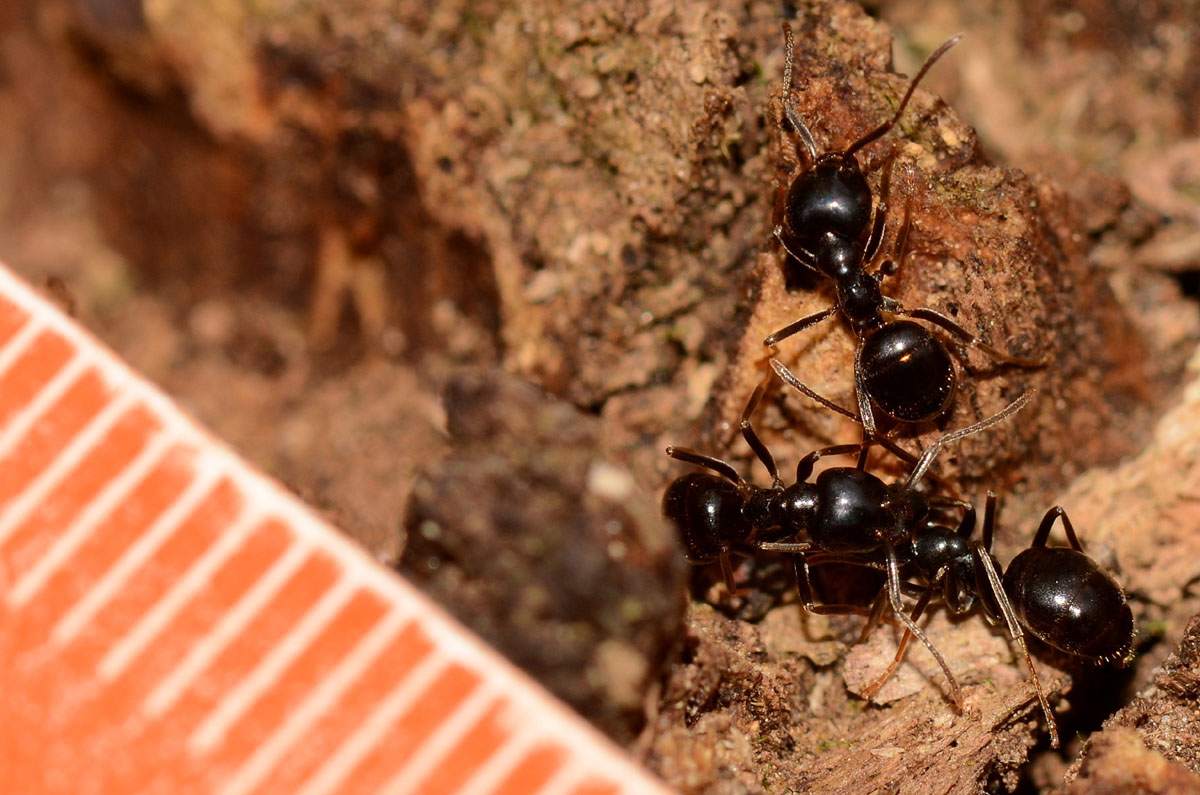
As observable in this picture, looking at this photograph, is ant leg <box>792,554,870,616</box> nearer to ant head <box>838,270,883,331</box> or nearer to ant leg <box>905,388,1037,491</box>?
ant leg <box>905,388,1037,491</box>

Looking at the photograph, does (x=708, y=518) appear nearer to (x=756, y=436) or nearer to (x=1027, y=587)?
(x=756, y=436)

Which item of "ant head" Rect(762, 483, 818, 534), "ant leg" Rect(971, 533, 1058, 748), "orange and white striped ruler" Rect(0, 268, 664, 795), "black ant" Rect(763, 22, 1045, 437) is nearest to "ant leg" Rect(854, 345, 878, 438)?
"black ant" Rect(763, 22, 1045, 437)

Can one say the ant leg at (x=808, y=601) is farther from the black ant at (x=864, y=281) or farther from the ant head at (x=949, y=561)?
the black ant at (x=864, y=281)

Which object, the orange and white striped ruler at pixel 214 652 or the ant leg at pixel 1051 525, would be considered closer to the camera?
the orange and white striped ruler at pixel 214 652

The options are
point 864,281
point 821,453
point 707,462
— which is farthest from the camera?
point 707,462

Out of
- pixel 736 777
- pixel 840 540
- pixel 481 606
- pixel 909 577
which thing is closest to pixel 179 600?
pixel 481 606

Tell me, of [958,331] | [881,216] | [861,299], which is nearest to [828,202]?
[881,216]

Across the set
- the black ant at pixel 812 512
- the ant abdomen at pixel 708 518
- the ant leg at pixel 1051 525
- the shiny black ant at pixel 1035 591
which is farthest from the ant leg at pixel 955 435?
the ant abdomen at pixel 708 518
